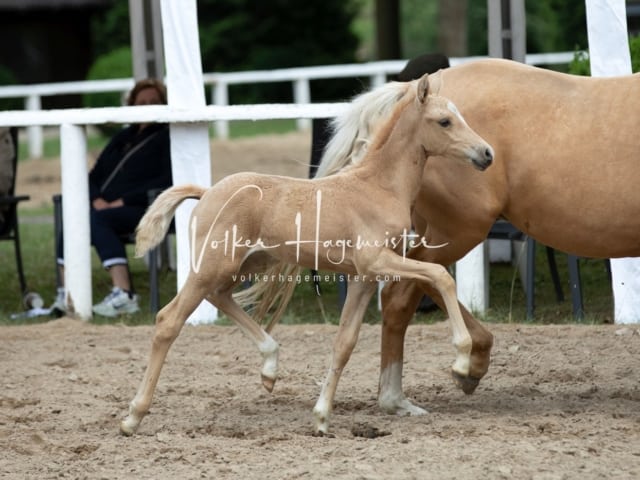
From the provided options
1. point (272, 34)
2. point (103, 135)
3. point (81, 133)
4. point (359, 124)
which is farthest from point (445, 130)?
point (272, 34)

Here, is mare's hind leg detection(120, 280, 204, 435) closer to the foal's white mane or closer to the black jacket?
the foal's white mane

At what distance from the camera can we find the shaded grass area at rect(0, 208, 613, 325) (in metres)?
7.46

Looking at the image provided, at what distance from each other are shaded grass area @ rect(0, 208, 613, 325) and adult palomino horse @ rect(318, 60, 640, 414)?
1958 mm

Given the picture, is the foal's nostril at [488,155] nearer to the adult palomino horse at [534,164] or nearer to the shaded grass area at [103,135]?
the adult palomino horse at [534,164]

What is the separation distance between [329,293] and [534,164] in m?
3.75

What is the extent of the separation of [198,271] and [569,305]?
3.67m

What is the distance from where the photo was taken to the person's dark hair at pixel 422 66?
23.4ft

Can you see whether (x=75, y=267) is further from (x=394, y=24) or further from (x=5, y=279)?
(x=394, y=24)

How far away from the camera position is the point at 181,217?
7.22m

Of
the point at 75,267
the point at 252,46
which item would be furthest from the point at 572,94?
the point at 252,46

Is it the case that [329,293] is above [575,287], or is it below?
below

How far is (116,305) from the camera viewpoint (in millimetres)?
7668

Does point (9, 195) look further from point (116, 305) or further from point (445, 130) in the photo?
point (445, 130)

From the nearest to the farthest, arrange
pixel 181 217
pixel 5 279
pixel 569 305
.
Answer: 1. pixel 181 217
2. pixel 569 305
3. pixel 5 279
